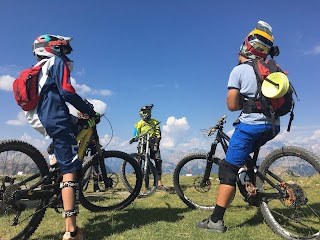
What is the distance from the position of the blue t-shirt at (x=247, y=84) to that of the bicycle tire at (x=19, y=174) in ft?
11.8

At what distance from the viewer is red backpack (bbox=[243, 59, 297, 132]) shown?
5.12 m

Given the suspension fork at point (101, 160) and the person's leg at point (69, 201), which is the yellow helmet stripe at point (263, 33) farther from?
the person's leg at point (69, 201)

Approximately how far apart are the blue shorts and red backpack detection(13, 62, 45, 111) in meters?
3.42

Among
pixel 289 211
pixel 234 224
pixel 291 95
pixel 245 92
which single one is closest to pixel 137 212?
pixel 234 224

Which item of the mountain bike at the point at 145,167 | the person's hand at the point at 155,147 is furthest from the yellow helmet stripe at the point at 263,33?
the person's hand at the point at 155,147

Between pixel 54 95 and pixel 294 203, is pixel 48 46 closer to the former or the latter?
pixel 54 95

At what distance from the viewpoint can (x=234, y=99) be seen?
5.34 m

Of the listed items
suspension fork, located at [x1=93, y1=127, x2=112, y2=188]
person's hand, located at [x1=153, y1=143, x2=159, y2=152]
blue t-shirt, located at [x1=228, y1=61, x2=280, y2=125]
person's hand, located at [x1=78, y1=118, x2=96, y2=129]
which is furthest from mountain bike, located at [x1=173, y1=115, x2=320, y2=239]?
person's hand, located at [x1=153, y1=143, x2=159, y2=152]

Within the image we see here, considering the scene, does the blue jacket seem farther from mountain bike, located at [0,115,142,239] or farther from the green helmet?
the green helmet

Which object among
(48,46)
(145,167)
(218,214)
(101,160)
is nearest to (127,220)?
(101,160)

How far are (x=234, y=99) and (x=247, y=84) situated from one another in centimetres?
33

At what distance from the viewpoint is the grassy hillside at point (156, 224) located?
5.30 m

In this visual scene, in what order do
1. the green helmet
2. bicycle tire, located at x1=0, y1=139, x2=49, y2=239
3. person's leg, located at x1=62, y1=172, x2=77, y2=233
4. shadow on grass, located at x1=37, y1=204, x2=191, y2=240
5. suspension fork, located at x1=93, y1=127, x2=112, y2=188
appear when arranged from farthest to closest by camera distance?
the green helmet
suspension fork, located at x1=93, y1=127, x2=112, y2=188
shadow on grass, located at x1=37, y1=204, x2=191, y2=240
bicycle tire, located at x1=0, y1=139, x2=49, y2=239
person's leg, located at x1=62, y1=172, x2=77, y2=233

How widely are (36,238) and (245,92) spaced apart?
14.4ft
